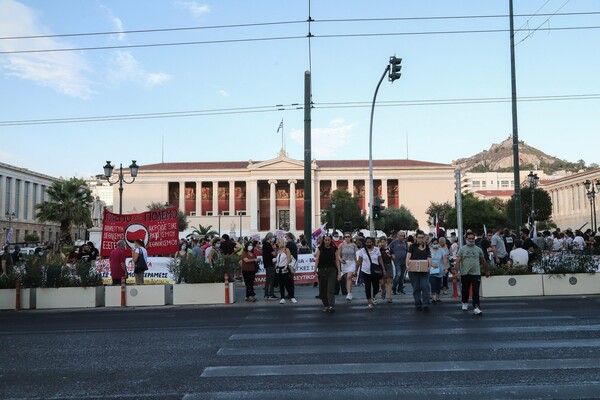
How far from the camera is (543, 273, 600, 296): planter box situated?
1505 cm

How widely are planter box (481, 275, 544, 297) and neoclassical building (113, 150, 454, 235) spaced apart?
7450 centimetres

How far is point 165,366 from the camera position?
7.38 metres

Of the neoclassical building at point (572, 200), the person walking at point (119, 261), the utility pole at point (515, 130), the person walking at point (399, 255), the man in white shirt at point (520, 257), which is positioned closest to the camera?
the person walking at point (119, 261)

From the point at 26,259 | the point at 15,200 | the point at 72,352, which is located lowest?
the point at 72,352

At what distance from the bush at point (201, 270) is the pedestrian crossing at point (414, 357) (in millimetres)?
3685

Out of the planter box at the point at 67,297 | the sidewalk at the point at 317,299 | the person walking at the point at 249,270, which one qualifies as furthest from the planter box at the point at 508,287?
the planter box at the point at 67,297

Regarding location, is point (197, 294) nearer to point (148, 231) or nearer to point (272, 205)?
point (148, 231)

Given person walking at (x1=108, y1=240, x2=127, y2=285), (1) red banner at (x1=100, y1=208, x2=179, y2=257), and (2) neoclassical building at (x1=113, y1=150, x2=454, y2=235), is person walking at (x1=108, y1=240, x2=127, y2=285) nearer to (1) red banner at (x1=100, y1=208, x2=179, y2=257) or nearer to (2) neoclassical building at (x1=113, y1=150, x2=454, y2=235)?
(1) red banner at (x1=100, y1=208, x2=179, y2=257)

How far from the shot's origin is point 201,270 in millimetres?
15477

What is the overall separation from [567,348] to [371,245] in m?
6.33

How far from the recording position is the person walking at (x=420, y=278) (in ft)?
41.3

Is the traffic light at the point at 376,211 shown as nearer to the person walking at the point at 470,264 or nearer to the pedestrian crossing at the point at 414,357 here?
the person walking at the point at 470,264

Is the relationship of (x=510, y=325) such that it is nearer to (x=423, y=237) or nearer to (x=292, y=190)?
(x=423, y=237)

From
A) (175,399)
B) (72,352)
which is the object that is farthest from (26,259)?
(175,399)
